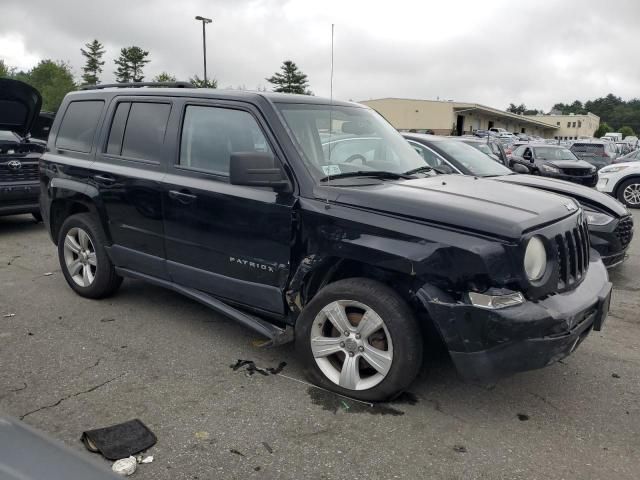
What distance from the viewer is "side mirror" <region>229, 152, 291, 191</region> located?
3.46 meters

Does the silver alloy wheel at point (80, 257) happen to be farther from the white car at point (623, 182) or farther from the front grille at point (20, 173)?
the white car at point (623, 182)

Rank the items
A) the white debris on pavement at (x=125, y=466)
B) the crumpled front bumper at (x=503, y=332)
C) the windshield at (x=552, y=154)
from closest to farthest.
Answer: the white debris on pavement at (x=125, y=466)
the crumpled front bumper at (x=503, y=332)
the windshield at (x=552, y=154)

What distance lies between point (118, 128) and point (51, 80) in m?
62.7

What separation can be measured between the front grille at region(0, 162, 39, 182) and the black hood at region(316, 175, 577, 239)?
6.41m

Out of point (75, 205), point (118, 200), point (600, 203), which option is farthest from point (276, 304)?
point (600, 203)

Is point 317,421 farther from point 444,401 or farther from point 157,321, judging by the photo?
point 157,321

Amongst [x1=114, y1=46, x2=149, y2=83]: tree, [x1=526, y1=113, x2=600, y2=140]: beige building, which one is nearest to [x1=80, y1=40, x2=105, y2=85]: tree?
[x1=114, y1=46, x2=149, y2=83]: tree

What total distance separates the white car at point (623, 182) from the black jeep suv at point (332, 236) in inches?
416

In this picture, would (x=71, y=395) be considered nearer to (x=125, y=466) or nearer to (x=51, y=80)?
(x=125, y=466)

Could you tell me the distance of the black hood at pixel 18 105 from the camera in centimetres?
764

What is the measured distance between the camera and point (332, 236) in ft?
11.2

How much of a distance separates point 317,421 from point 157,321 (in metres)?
2.08

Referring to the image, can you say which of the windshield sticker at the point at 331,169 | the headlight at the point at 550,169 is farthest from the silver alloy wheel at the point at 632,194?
the windshield sticker at the point at 331,169

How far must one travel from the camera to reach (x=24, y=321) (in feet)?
15.5
